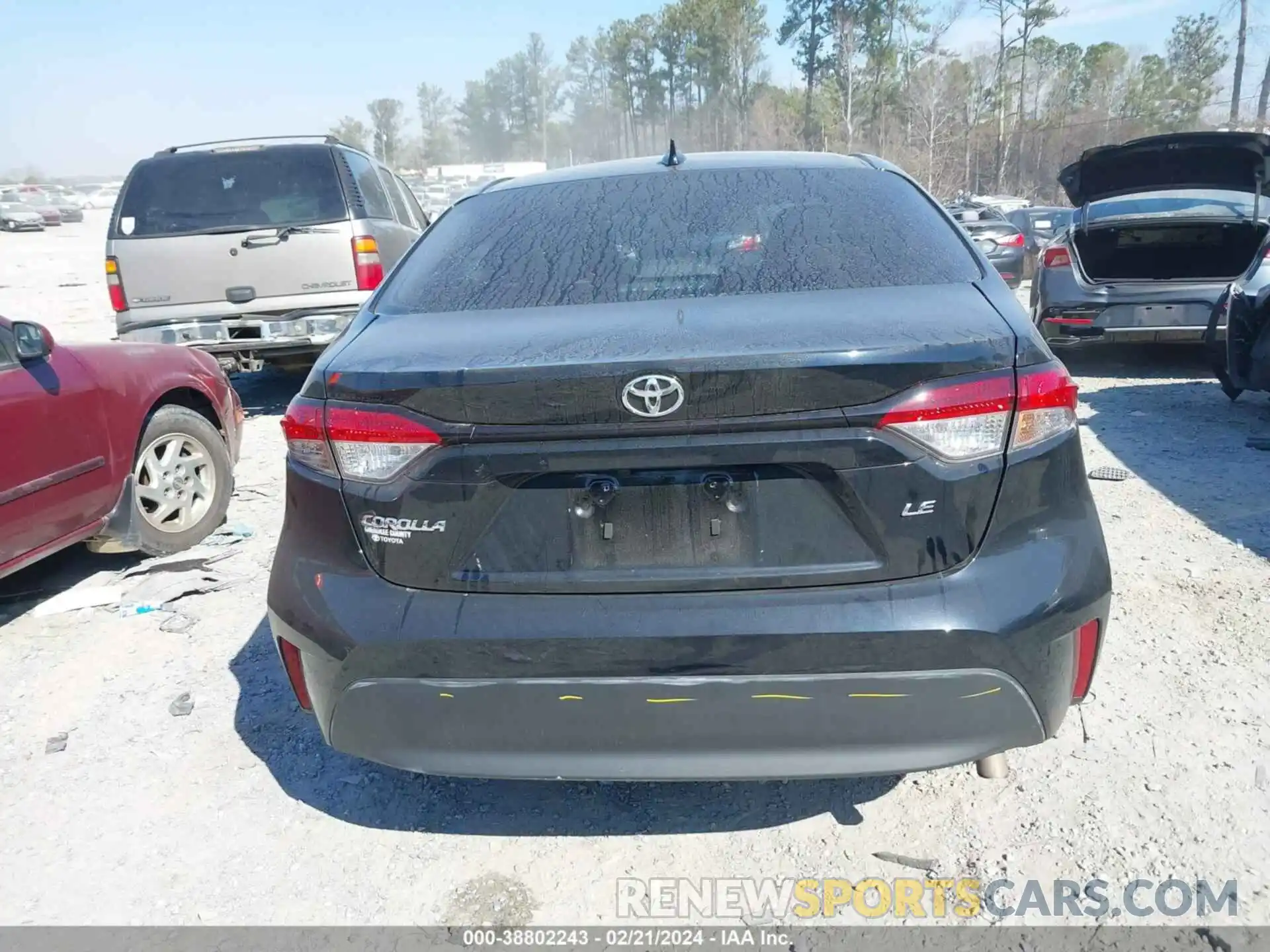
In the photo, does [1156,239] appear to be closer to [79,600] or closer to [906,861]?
[906,861]

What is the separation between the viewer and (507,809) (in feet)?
8.71

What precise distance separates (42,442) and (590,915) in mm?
2983

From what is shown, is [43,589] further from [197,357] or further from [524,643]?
[524,643]

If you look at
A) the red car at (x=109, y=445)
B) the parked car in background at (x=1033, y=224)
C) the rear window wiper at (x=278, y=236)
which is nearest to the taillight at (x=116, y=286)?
the rear window wiper at (x=278, y=236)

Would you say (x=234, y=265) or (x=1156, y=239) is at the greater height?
(x=234, y=265)

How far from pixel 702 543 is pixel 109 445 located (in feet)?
11.0

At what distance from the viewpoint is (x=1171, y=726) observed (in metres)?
2.84

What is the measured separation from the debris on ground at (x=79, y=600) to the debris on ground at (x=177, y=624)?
39 cm

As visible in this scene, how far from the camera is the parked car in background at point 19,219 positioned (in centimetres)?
4303

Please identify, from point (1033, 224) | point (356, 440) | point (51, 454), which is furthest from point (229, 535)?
point (1033, 224)

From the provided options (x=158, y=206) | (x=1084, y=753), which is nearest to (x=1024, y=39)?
(x=158, y=206)

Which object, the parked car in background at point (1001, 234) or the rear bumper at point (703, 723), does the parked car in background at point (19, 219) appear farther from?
the rear bumper at point (703, 723)

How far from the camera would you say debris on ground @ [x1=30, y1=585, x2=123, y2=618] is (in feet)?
13.5

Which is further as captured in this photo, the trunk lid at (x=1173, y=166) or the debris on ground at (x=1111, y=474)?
the trunk lid at (x=1173, y=166)
